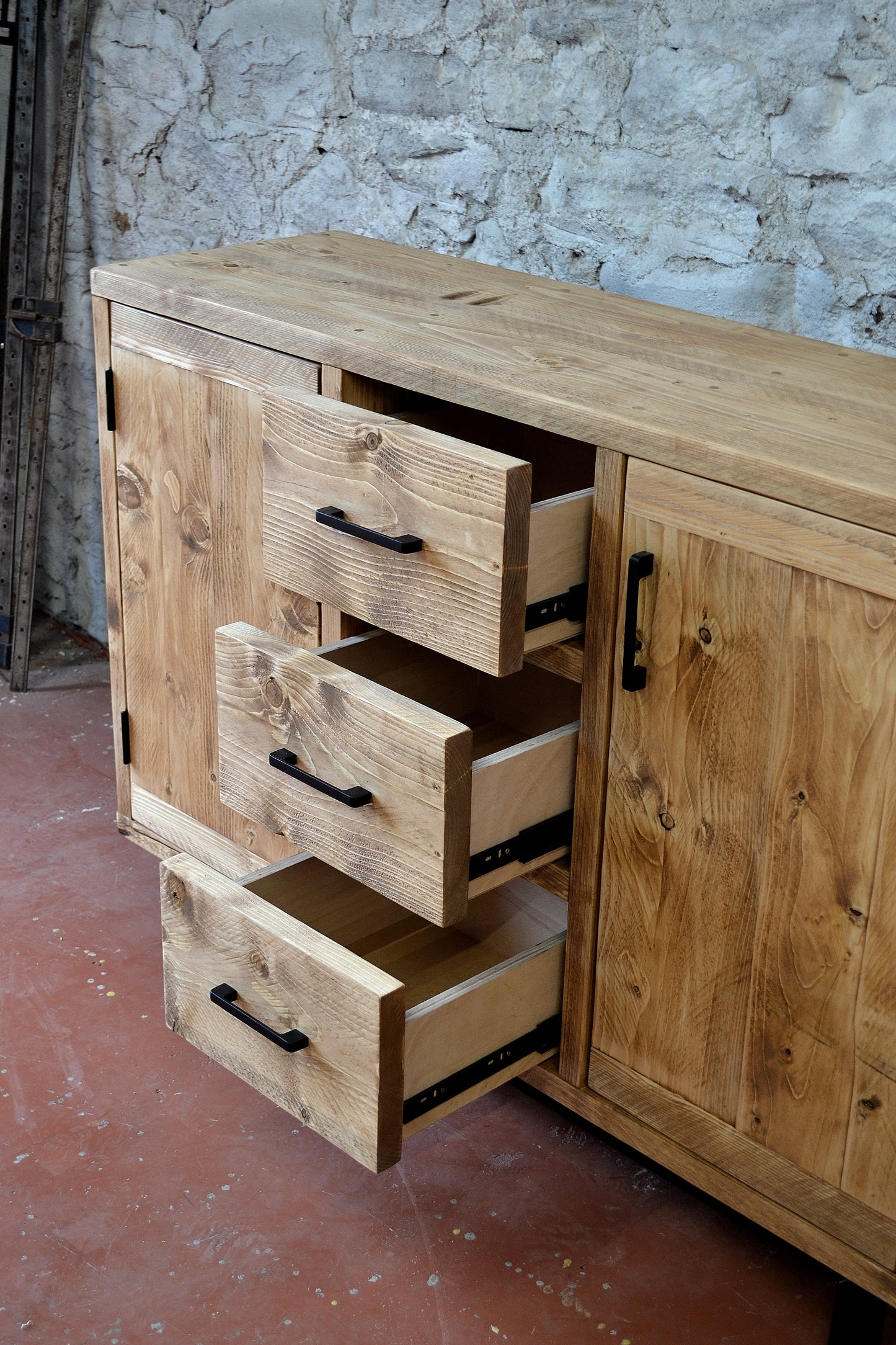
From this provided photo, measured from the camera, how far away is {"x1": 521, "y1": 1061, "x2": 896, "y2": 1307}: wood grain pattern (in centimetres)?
140

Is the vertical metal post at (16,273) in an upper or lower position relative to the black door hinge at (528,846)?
upper

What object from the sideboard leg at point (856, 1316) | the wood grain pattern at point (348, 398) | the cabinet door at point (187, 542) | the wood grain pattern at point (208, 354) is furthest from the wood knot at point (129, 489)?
the sideboard leg at point (856, 1316)

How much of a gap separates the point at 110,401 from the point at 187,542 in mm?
238

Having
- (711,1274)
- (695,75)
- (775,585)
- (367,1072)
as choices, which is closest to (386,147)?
(695,75)

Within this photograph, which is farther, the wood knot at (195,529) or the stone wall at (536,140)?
the wood knot at (195,529)

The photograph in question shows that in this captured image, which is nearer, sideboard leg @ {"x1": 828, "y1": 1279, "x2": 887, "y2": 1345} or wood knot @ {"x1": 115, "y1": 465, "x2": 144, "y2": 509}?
sideboard leg @ {"x1": 828, "y1": 1279, "x2": 887, "y2": 1345}

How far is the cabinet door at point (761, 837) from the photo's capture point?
125 centimetres

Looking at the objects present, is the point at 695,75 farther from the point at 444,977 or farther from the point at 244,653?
the point at 444,977

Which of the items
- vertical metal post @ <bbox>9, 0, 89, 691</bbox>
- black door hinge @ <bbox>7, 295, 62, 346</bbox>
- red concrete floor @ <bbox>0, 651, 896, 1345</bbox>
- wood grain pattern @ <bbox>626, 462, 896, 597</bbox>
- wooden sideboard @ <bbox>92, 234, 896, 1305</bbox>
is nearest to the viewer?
wood grain pattern @ <bbox>626, 462, 896, 597</bbox>

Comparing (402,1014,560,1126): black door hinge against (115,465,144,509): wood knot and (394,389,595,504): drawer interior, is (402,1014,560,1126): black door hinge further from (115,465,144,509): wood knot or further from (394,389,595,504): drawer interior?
(115,465,144,509): wood knot

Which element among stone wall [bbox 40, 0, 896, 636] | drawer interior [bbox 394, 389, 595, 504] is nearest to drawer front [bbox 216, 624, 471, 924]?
drawer interior [bbox 394, 389, 595, 504]

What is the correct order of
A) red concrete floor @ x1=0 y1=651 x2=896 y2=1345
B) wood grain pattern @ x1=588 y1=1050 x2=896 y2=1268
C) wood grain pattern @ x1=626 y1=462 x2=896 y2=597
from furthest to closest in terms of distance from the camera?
red concrete floor @ x1=0 y1=651 x2=896 y2=1345 → wood grain pattern @ x1=588 y1=1050 x2=896 y2=1268 → wood grain pattern @ x1=626 y1=462 x2=896 y2=597

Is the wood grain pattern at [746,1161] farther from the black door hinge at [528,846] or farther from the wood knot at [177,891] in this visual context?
the wood knot at [177,891]

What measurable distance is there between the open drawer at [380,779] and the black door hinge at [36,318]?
4.67 ft
